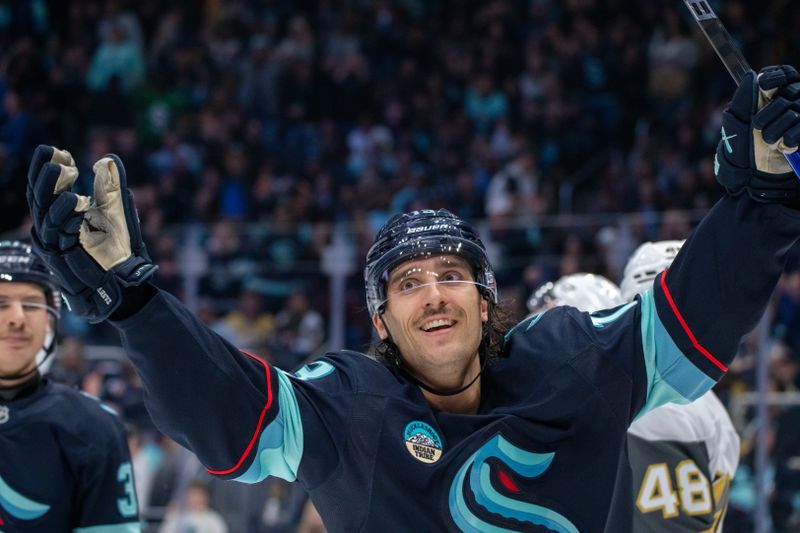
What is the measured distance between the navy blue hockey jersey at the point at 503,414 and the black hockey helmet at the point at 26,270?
40.0 inches

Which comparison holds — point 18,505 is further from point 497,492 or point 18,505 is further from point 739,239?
point 739,239

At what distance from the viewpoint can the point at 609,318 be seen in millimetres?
2660

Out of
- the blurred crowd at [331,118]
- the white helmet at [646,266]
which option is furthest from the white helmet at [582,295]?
the blurred crowd at [331,118]

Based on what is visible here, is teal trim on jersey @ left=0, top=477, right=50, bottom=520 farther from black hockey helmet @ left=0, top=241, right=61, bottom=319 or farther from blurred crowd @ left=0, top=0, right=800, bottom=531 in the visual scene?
blurred crowd @ left=0, top=0, right=800, bottom=531

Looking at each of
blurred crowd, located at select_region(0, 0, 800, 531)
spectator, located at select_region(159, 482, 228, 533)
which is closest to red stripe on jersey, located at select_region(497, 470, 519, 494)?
spectator, located at select_region(159, 482, 228, 533)

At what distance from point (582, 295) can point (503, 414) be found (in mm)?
1164

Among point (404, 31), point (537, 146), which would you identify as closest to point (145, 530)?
point (537, 146)

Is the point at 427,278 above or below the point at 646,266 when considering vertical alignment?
above

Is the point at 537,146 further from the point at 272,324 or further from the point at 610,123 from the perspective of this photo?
the point at 272,324

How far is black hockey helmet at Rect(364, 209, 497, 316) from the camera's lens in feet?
8.59

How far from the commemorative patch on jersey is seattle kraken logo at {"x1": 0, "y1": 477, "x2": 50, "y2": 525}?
1.11 meters

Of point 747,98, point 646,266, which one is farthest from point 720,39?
point 646,266

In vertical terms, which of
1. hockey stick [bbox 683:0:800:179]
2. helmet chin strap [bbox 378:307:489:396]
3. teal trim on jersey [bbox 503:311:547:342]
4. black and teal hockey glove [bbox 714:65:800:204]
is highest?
hockey stick [bbox 683:0:800:179]

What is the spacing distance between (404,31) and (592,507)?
9.49 meters
